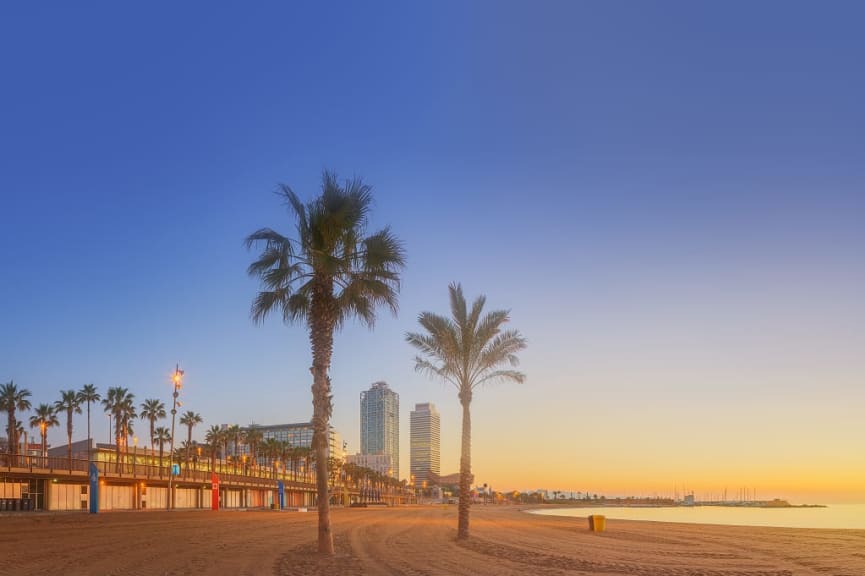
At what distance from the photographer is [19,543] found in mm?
23641

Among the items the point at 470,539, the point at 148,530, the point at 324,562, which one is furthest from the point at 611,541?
the point at 148,530

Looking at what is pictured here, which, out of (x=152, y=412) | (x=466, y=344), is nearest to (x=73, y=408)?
(x=152, y=412)

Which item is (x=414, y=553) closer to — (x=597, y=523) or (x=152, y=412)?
(x=597, y=523)

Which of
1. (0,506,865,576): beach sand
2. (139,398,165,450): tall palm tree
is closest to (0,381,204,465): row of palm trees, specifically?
(139,398,165,450): tall palm tree

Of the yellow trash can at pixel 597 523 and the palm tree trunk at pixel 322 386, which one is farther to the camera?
the yellow trash can at pixel 597 523

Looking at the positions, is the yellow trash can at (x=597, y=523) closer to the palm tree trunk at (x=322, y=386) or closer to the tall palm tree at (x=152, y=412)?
the palm tree trunk at (x=322, y=386)

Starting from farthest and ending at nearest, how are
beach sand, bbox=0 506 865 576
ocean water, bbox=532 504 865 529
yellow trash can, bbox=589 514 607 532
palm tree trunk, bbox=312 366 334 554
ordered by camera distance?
1. ocean water, bbox=532 504 865 529
2. yellow trash can, bbox=589 514 607 532
3. palm tree trunk, bbox=312 366 334 554
4. beach sand, bbox=0 506 865 576

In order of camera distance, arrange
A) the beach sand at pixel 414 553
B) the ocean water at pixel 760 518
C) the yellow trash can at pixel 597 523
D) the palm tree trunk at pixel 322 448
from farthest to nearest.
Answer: the ocean water at pixel 760 518
the yellow trash can at pixel 597 523
the palm tree trunk at pixel 322 448
the beach sand at pixel 414 553

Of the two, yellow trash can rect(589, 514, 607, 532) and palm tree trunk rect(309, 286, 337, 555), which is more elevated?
palm tree trunk rect(309, 286, 337, 555)

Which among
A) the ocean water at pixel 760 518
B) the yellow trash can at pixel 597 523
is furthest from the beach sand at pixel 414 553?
the ocean water at pixel 760 518

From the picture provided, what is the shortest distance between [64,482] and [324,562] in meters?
44.6

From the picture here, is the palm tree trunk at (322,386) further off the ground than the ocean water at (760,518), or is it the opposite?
the palm tree trunk at (322,386)

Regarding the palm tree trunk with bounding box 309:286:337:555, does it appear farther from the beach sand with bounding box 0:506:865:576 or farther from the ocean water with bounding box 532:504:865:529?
the ocean water with bounding box 532:504:865:529

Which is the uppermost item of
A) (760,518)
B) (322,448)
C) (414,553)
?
(322,448)
